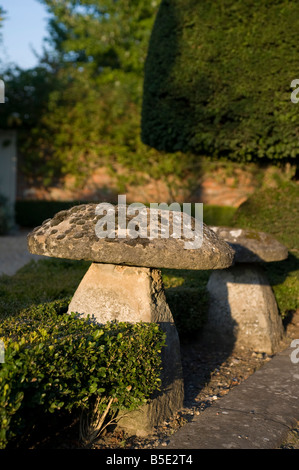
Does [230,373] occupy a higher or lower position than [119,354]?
lower

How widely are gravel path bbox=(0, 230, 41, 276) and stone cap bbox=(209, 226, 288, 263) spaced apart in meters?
4.11

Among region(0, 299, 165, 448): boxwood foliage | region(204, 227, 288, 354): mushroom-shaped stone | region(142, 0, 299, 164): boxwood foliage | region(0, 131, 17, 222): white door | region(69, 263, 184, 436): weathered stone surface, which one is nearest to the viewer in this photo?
region(0, 299, 165, 448): boxwood foliage

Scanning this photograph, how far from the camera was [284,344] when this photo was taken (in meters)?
5.40

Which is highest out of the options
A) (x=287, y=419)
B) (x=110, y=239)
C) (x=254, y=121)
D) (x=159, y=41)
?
(x=159, y=41)

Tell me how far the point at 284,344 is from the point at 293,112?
3.50 meters

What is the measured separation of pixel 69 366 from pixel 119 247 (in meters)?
0.76

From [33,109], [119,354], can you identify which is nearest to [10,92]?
[33,109]

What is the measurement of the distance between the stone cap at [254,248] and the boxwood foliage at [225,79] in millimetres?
2641

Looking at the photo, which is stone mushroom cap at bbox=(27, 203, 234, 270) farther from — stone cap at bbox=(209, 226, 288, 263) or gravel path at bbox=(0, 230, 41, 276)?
gravel path at bbox=(0, 230, 41, 276)

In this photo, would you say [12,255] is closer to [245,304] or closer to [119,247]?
[245,304]

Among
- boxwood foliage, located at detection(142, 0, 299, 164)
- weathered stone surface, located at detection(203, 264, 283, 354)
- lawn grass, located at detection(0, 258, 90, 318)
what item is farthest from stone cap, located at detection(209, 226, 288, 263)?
boxwood foliage, located at detection(142, 0, 299, 164)

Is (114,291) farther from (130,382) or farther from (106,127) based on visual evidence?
(106,127)

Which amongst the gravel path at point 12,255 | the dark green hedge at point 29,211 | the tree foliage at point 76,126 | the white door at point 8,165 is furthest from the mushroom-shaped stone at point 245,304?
the white door at point 8,165

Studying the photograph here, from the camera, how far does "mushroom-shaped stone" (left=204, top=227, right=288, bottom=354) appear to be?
5.21 metres
